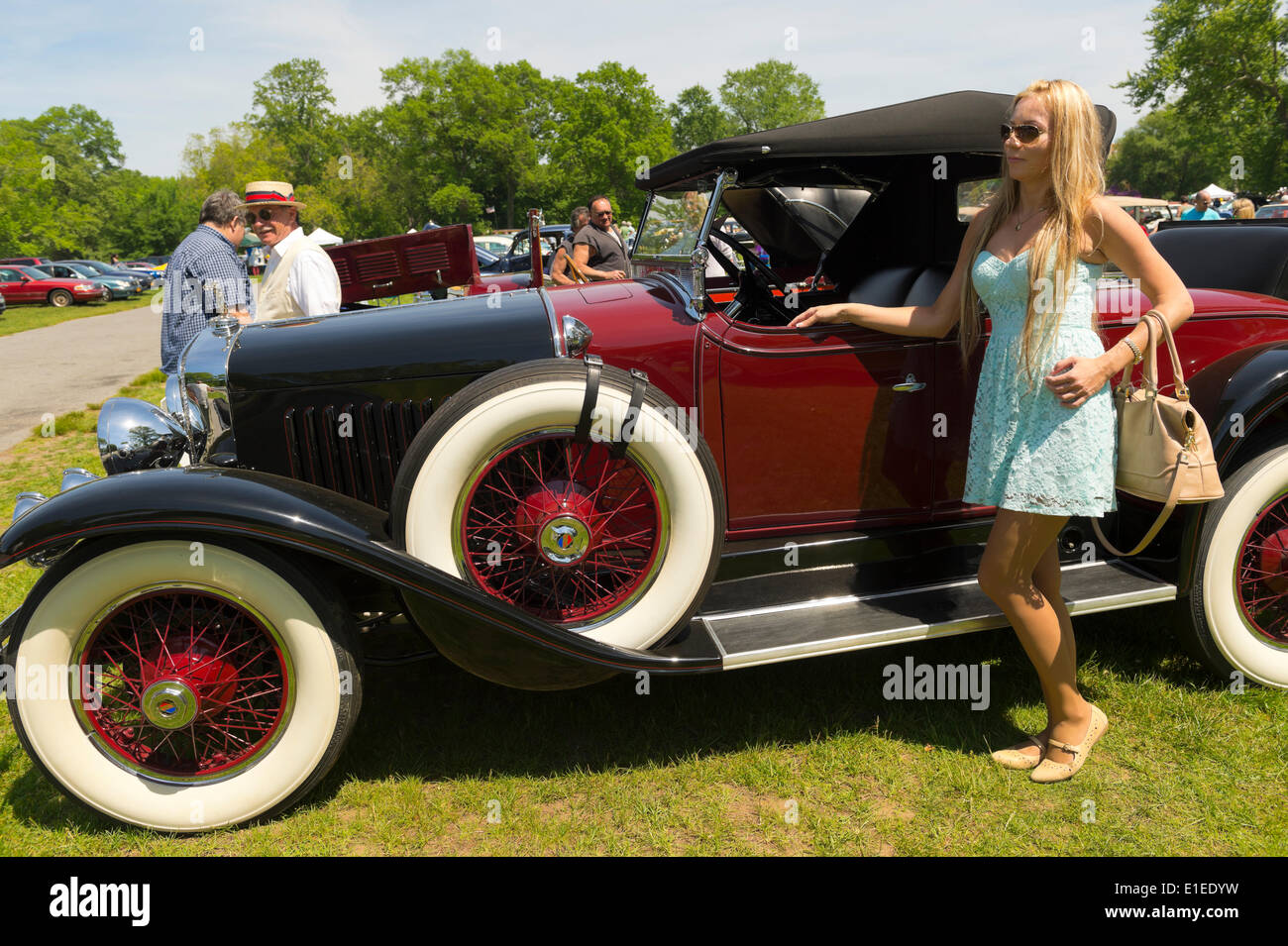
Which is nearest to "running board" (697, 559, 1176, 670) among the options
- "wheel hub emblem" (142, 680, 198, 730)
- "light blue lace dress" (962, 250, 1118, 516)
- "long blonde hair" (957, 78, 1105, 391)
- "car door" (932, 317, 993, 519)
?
"car door" (932, 317, 993, 519)

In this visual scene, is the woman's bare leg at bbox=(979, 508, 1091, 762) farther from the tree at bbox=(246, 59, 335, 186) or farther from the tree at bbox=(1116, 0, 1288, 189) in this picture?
the tree at bbox=(246, 59, 335, 186)

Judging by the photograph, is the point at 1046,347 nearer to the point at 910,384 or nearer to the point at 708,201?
the point at 910,384

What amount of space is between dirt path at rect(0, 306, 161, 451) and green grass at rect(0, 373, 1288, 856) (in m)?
7.23

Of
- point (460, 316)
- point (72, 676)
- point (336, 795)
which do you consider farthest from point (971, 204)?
point (72, 676)

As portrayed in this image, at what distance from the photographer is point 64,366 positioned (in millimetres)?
13828

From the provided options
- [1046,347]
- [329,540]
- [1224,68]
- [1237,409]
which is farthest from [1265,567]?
A: [1224,68]

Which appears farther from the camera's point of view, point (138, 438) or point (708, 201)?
point (138, 438)

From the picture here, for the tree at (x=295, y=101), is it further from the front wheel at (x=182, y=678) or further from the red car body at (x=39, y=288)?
the front wheel at (x=182, y=678)

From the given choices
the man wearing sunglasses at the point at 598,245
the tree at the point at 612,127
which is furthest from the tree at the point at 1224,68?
the man wearing sunglasses at the point at 598,245

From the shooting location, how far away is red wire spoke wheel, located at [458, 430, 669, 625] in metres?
2.63

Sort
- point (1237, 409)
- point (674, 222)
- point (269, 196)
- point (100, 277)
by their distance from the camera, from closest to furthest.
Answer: point (1237, 409)
point (674, 222)
point (269, 196)
point (100, 277)

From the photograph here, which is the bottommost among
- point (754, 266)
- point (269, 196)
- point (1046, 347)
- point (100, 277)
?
point (1046, 347)

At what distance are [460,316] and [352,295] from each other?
4120mm

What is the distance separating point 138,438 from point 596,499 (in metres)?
1.92
